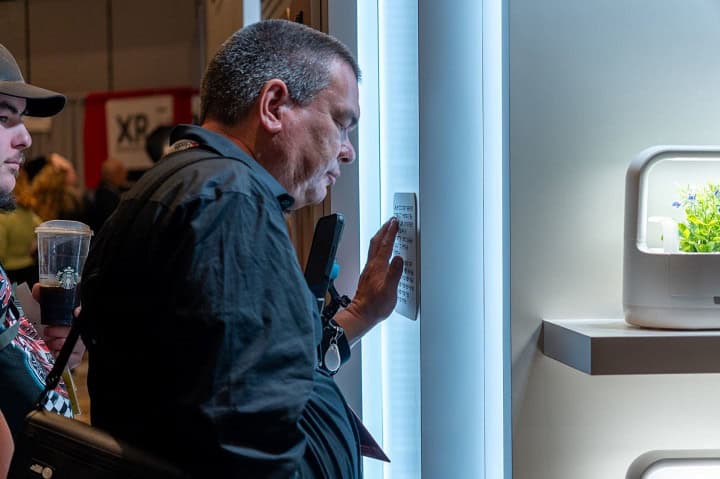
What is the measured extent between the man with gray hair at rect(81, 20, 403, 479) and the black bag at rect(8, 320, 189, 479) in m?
0.03

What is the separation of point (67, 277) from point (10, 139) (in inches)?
13.2

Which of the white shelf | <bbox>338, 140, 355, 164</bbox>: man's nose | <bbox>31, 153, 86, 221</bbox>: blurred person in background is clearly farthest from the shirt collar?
<bbox>31, 153, 86, 221</bbox>: blurred person in background

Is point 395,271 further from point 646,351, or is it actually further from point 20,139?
point 20,139

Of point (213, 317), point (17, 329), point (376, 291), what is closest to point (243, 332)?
point (213, 317)

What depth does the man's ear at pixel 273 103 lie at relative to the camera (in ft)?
4.69

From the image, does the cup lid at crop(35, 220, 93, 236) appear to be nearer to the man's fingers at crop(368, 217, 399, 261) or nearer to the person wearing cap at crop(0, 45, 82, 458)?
the person wearing cap at crop(0, 45, 82, 458)

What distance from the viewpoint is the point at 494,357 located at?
1.71 meters

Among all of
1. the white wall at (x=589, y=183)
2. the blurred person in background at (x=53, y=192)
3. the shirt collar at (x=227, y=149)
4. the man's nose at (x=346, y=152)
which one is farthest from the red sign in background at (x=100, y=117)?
the shirt collar at (x=227, y=149)

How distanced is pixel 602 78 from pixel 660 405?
610 mm

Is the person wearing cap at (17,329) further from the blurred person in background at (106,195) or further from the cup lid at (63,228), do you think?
the blurred person in background at (106,195)

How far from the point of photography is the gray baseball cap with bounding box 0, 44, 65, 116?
2012 mm

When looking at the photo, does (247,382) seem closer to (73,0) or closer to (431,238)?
(431,238)

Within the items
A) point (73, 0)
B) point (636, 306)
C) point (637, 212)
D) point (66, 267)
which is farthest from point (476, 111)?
point (73, 0)

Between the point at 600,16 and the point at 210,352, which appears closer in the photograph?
the point at 210,352
